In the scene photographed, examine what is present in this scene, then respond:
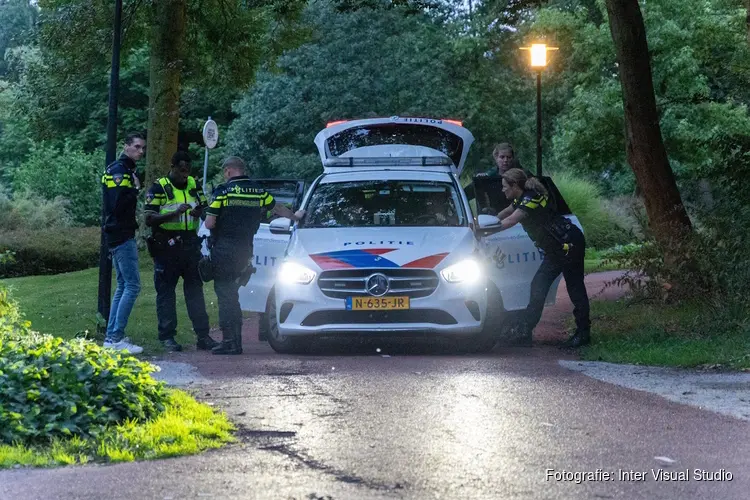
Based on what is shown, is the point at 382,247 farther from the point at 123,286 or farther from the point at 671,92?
the point at 671,92

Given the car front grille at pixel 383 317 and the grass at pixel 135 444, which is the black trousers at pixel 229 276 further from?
the grass at pixel 135 444

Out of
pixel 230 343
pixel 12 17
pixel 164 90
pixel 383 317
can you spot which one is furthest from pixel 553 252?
pixel 12 17

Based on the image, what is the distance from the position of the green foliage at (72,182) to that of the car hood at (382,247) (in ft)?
114

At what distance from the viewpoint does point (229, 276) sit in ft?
44.6

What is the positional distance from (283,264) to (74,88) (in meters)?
17.9

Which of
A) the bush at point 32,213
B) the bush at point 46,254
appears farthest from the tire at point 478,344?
the bush at point 32,213

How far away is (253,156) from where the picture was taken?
47.9 metres

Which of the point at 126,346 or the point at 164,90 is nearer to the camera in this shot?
the point at 126,346

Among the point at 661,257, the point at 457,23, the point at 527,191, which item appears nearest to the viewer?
the point at 527,191

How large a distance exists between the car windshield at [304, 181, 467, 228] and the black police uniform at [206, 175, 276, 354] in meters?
0.61

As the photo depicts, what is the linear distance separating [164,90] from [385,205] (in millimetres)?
14032

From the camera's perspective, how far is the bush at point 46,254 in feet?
109

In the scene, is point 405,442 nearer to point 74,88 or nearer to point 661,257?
point 661,257

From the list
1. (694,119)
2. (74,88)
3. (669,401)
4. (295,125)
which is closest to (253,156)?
(295,125)
